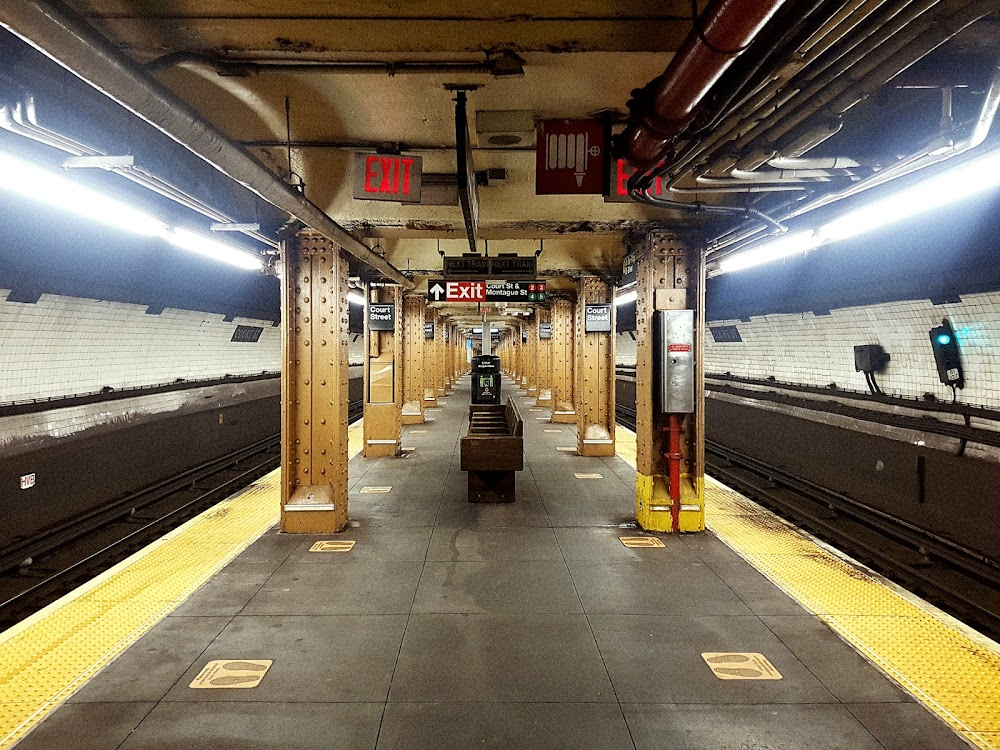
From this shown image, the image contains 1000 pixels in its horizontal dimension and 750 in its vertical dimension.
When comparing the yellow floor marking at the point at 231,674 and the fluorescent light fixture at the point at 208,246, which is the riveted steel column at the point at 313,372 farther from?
the yellow floor marking at the point at 231,674

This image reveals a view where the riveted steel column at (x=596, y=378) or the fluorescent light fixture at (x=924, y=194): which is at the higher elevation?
the fluorescent light fixture at (x=924, y=194)

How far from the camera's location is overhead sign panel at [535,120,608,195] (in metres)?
3.97

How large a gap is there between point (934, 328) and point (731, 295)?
4.60m

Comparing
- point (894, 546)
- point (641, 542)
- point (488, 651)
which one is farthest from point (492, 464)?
point (894, 546)

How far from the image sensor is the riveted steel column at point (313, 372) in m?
6.72

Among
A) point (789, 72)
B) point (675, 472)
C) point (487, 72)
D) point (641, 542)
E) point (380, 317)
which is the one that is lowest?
point (641, 542)

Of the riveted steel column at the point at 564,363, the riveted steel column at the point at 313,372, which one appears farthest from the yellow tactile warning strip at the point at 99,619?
the riveted steel column at the point at 564,363

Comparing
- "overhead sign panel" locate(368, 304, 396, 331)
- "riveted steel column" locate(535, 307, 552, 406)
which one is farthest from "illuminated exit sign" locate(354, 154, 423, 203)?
"riveted steel column" locate(535, 307, 552, 406)

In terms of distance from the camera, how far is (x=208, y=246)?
5.88 m

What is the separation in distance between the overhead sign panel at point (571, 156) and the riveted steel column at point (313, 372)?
3.82 meters

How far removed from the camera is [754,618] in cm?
436

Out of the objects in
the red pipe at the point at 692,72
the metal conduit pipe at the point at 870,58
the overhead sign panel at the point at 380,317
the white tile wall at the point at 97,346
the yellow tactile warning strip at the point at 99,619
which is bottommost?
the yellow tactile warning strip at the point at 99,619

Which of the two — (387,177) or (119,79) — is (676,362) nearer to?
(387,177)

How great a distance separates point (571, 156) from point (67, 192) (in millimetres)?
4030
